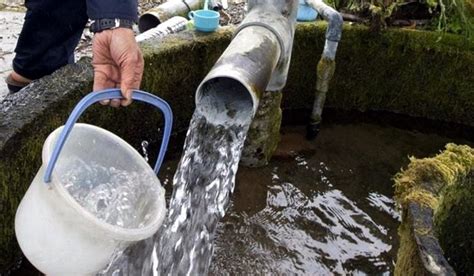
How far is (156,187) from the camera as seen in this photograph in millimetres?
1922

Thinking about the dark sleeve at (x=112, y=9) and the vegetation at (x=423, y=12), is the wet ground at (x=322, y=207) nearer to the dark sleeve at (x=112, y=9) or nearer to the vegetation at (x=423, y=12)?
the vegetation at (x=423, y=12)

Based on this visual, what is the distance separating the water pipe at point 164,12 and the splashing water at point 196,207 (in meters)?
2.09

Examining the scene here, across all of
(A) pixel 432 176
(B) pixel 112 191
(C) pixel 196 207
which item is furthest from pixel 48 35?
(A) pixel 432 176

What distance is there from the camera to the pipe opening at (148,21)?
4.61 metres

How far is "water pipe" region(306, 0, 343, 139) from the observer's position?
379cm

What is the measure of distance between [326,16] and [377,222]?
4.56ft

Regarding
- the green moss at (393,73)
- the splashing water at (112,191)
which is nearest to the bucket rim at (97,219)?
the splashing water at (112,191)

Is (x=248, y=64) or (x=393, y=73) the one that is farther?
(x=393, y=73)

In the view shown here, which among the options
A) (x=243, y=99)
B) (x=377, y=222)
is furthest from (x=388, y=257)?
(x=243, y=99)

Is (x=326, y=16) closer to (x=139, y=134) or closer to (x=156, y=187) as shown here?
(x=139, y=134)

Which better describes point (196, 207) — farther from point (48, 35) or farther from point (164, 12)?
point (164, 12)

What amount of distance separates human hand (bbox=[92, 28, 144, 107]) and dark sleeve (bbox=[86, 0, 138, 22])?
0.07 meters

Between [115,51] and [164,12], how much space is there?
2.61 metres

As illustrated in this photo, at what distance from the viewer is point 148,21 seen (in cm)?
466
